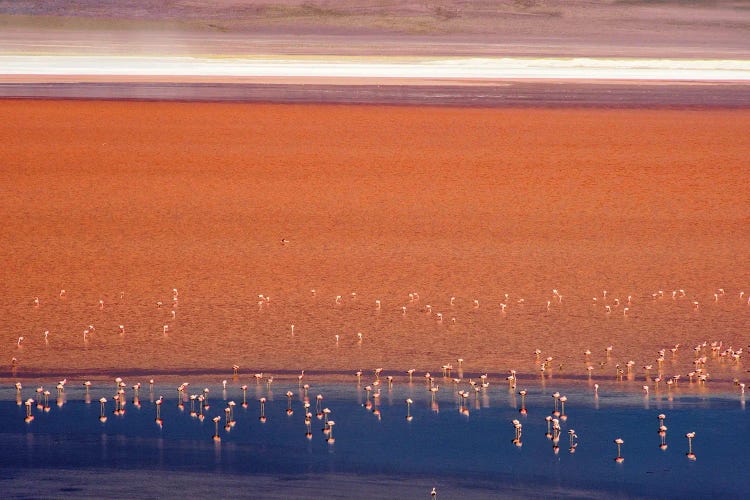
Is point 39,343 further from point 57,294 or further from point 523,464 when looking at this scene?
point 523,464

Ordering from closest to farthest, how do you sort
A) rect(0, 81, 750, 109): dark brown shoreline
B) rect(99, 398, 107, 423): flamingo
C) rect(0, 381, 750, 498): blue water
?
1. rect(0, 381, 750, 498): blue water
2. rect(99, 398, 107, 423): flamingo
3. rect(0, 81, 750, 109): dark brown shoreline

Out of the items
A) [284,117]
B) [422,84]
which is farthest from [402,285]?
[422,84]

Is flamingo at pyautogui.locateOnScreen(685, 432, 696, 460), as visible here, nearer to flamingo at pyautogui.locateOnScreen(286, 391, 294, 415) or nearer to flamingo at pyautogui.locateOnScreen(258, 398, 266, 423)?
flamingo at pyautogui.locateOnScreen(286, 391, 294, 415)

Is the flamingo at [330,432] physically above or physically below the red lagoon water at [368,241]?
below

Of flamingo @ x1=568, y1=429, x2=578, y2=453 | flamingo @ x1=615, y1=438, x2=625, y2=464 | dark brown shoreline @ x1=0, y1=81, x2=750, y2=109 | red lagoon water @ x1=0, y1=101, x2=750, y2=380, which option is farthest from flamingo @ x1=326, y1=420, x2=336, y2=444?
dark brown shoreline @ x1=0, y1=81, x2=750, y2=109

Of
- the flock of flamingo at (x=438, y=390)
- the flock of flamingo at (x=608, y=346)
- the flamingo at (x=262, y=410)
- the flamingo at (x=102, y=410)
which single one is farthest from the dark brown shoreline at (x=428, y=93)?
the flamingo at (x=102, y=410)

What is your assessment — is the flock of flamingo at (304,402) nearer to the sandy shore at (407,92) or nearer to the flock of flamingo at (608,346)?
the flock of flamingo at (608,346)

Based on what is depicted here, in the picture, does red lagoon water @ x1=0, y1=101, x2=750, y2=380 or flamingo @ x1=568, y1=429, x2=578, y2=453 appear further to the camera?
red lagoon water @ x1=0, y1=101, x2=750, y2=380
